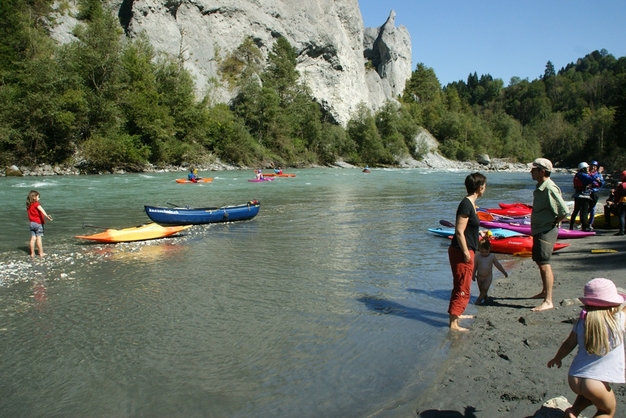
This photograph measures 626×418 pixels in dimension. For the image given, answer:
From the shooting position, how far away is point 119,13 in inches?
2336

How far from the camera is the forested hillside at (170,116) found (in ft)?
128

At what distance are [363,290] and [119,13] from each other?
63.3 m

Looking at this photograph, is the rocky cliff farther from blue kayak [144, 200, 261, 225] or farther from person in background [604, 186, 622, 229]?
person in background [604, 186, 622, 229]

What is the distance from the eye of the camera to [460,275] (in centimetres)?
516

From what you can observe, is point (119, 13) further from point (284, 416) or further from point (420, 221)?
point (284, 416)

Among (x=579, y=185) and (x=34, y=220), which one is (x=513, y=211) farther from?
(x=34, y=220)

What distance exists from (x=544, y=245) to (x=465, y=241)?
1357 mm

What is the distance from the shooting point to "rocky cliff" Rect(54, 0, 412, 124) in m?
59.6

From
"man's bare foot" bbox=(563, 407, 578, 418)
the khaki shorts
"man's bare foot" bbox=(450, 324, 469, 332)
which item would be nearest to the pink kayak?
the khaki shorts

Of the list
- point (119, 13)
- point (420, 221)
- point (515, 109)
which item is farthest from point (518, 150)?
point (420, 221)

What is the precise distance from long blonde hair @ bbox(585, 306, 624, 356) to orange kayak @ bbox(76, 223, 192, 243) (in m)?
10.7

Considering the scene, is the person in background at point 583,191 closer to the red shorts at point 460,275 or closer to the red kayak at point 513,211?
the red kayak at point 513,211

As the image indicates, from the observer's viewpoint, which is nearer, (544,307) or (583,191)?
(544,307)

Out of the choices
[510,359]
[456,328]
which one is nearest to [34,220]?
[456,328]
